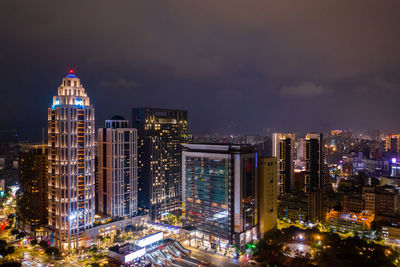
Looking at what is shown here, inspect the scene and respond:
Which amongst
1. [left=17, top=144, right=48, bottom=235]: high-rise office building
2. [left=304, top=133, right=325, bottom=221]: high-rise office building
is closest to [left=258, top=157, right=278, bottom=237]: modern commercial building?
[left=304, top=133, right=325, bottom=221]: high-rise office building

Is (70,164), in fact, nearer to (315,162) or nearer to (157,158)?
(157,158)

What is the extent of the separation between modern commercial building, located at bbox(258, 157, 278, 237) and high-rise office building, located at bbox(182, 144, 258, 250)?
1082mm

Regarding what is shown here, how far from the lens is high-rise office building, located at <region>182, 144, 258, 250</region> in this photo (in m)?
27.3

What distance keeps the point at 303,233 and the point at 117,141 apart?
2402 centimetres

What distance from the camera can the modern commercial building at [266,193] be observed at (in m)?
30.0

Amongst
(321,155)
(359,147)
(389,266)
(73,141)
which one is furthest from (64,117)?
(359,147)

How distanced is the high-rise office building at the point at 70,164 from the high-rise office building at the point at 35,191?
4307 mm

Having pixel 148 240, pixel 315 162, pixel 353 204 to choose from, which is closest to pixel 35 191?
pixel 148 240

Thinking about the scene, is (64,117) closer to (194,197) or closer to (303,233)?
(194,197)

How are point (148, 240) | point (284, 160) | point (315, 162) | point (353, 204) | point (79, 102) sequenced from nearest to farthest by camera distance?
point (148, 240)
point (79, 102)
point (353, 204)
point (315, 162)
point (284, 160)

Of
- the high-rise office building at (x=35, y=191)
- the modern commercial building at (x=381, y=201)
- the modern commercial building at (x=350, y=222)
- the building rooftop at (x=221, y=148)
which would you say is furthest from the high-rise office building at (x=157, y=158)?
the modern commercial building at (x=381, y=201)

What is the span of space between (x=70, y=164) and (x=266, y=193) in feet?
67.8

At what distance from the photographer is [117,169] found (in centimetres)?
3434

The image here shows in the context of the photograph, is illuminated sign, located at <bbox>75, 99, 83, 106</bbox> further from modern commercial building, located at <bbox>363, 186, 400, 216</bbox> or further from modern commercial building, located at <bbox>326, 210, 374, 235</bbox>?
modern commercial building, located at <bbox>363, 186, 400, 216</bbox>
